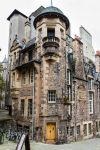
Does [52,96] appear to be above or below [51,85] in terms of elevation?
below

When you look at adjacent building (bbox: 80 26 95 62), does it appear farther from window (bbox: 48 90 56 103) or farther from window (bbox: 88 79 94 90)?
window (bbox: 48 90 56 103)

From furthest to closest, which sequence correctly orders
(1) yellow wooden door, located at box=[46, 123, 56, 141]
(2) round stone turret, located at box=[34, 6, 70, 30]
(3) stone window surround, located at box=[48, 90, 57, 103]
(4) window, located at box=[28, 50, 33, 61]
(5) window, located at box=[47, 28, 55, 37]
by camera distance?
(4) window, located at box=[28, 50, 33, 61] < (5) window, located at box=[47, 28, 55, 37] < (2) round stone turret, located at box=[34, 6, 70, 30] < (3) stone window surround, located at box=[48, 90, 57, 103] < (1) yellow wooden door, located at box=[46, 123, 56, 141]

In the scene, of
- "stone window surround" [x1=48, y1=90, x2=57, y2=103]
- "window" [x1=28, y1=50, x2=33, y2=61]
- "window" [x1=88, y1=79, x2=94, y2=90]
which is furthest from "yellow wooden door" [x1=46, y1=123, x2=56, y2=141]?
"window" [x1=88, y1=79, x2=94, y2=90]

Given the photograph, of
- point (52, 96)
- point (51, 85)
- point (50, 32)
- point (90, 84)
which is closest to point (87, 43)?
point (90, 84)

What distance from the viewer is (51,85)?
20797 millimetres

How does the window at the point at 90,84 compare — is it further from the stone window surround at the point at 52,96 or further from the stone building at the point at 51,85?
the stone window surround at the point at 52,96

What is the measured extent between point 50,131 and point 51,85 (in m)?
4.61

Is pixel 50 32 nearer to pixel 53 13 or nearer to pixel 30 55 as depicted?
pixel 53 13

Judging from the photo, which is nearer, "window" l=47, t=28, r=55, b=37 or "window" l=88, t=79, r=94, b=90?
"window" l=47, t=28, r=55, b=37

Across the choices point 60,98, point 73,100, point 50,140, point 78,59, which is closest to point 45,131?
point 50,140

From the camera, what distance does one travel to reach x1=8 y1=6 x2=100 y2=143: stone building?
2047 cm

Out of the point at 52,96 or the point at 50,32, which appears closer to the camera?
the point at 52,96

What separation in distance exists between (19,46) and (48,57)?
20.0ft

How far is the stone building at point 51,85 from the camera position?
2047cm
